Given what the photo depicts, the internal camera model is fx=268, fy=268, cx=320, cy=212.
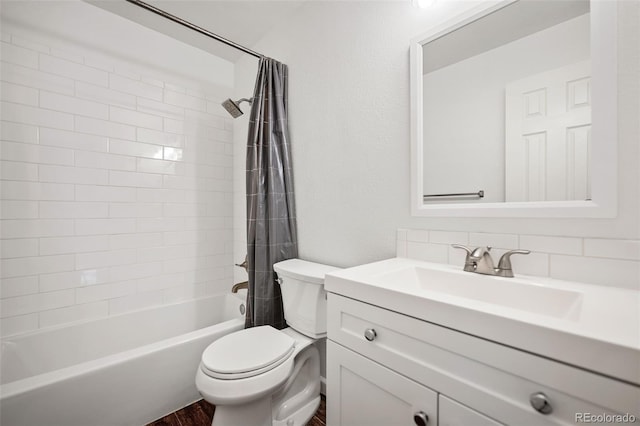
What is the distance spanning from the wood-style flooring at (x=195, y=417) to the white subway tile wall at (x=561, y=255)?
1047 mm

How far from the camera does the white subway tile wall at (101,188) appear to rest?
1.58 meters

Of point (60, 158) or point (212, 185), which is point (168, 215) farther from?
point (60, 158)

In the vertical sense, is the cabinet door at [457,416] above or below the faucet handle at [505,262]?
below

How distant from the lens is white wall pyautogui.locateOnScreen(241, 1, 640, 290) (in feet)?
2.52

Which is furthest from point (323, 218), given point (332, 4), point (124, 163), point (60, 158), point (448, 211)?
point (60, 158)

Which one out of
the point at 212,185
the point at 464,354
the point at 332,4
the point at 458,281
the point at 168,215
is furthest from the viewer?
the point at 212,185

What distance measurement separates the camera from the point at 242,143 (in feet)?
7.80

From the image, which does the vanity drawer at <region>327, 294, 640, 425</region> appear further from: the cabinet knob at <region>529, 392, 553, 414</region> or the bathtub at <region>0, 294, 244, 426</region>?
the bathtub at <region>0, 294, 244, 426</region>

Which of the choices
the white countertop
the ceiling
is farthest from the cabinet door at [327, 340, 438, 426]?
the ceiling

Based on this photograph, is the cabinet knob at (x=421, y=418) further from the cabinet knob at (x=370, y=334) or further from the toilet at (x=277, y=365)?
the toilet at (x=277, y=365)

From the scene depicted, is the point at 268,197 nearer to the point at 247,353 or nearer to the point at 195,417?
the point at 247,353

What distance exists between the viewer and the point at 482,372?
24.2 inches

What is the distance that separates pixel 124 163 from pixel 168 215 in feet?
1.54

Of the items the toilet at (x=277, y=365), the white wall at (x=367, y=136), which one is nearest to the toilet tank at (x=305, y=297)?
the toilet at (x=277, y=365)
